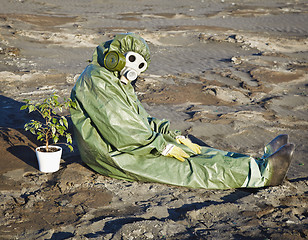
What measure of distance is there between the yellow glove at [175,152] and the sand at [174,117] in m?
0.33

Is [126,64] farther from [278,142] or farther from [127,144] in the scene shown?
[278,142]

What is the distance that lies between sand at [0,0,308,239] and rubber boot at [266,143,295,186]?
13 centimetres

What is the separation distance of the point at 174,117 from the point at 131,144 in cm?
272

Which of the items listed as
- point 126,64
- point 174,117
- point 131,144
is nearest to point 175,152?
point 131,144

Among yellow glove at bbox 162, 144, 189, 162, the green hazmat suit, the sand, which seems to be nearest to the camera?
the sand

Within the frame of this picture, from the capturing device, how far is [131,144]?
11.5ft

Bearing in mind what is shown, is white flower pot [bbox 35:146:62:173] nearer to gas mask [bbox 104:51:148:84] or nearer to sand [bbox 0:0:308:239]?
sand [bbox 0:0:308:239]

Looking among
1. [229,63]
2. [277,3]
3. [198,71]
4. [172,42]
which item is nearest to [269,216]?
[198,71]

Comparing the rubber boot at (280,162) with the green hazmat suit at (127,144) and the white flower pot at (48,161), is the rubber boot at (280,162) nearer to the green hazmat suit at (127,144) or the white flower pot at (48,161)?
the green hazmat suit at (127,144)

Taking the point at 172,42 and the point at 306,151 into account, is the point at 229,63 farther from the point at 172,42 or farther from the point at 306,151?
the point at 306,151

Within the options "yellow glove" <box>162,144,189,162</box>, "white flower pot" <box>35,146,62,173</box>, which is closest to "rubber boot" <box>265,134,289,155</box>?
"yellow glove" <box>162,144,189,162</box>

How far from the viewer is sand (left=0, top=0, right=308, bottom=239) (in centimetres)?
304

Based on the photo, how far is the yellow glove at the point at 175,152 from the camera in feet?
11.8

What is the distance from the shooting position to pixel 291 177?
4188 mm
